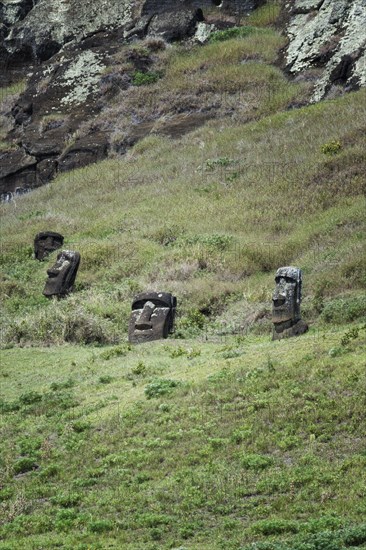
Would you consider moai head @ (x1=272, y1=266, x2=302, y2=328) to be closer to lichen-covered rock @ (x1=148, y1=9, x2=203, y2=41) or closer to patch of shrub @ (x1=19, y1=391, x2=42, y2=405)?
patch of shrub @ (x1=19, y1=391, x2=42, y2=405)

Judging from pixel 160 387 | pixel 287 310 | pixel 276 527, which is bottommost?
pixel 287 310

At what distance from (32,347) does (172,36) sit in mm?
41037

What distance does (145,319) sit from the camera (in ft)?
76.2

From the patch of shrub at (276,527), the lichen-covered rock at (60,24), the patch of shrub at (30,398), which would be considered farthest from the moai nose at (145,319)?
the lichen-covered rock at (60,24)

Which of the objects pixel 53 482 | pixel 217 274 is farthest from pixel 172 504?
pixel 217 274

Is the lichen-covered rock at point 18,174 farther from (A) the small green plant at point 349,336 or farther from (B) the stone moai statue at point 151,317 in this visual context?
(A) the small green plant at point 349,336

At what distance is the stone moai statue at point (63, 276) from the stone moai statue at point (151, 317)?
5.27m

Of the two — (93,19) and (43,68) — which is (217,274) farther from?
(93,19)

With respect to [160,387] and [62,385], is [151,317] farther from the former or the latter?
[160,387]

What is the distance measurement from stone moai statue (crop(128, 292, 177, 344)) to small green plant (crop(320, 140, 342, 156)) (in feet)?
50.6

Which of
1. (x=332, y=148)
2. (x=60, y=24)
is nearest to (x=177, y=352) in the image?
(x=332, y=148)

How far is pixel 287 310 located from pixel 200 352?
215cm

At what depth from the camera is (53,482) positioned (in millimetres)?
13734

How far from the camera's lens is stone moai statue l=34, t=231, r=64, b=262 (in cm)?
3462
